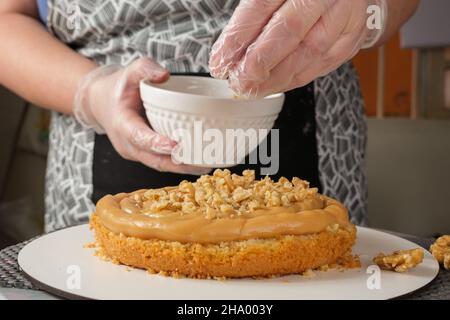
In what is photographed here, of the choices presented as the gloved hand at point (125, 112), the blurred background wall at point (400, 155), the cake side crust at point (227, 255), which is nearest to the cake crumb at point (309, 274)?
the cake side crust at point (227, 255)

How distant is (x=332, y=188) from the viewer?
4.32 feet

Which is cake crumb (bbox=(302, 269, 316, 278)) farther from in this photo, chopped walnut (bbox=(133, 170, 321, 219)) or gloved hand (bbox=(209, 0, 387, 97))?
gloved hand (bbox=(209, 0, 387, 97))

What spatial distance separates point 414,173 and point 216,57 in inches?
46.4

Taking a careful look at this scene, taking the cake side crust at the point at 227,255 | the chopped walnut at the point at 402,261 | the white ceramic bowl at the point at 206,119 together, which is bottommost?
the chopped walnut at the point at 402,261

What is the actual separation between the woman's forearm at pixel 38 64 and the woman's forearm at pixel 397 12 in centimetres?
53

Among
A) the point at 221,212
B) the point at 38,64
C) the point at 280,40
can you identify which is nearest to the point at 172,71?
the point at 38,64

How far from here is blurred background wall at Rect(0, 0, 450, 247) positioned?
1.91 m

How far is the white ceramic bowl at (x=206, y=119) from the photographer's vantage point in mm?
934

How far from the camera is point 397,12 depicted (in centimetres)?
121

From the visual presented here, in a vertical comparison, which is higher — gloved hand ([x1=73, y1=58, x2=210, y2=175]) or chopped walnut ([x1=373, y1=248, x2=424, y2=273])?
gloved hand ([x1=73, y1=58, x2=210, y2=175])

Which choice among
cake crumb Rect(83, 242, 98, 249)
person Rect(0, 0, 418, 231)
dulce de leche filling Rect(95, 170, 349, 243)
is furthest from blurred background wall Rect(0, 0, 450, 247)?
cake crumb Rect(83, 242, 98, 249)

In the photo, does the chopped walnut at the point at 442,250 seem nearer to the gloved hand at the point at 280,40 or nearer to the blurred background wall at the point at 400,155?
the gloved hand at the point at 280,40
